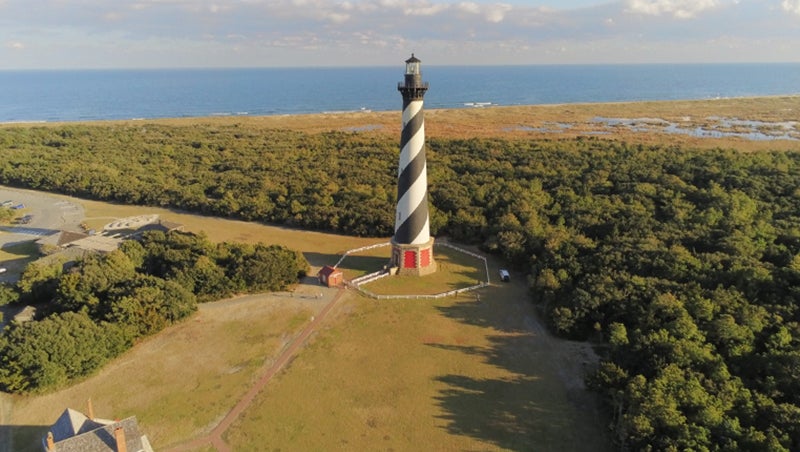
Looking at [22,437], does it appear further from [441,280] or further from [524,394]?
[441,280]

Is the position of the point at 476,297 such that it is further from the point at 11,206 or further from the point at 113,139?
the point at 113,139

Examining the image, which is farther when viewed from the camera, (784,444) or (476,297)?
(476,297)

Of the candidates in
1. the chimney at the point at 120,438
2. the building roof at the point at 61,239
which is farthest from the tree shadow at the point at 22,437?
the building roof at the point at 61,239

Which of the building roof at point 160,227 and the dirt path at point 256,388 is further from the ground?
the building roof at point 160,227

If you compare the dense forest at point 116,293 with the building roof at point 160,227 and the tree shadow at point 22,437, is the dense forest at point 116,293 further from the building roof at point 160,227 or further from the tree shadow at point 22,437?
the building roof at point 160,227

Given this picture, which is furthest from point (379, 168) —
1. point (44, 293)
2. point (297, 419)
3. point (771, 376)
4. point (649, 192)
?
point (771, 376)

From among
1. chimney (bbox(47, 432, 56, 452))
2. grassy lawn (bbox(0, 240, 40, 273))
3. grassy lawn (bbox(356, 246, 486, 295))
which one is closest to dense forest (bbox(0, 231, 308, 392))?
grassy lawn (bbox(356, 246, 486, 295))

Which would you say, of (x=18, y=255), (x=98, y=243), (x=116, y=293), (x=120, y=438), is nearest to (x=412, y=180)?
(x=116, y=293)
